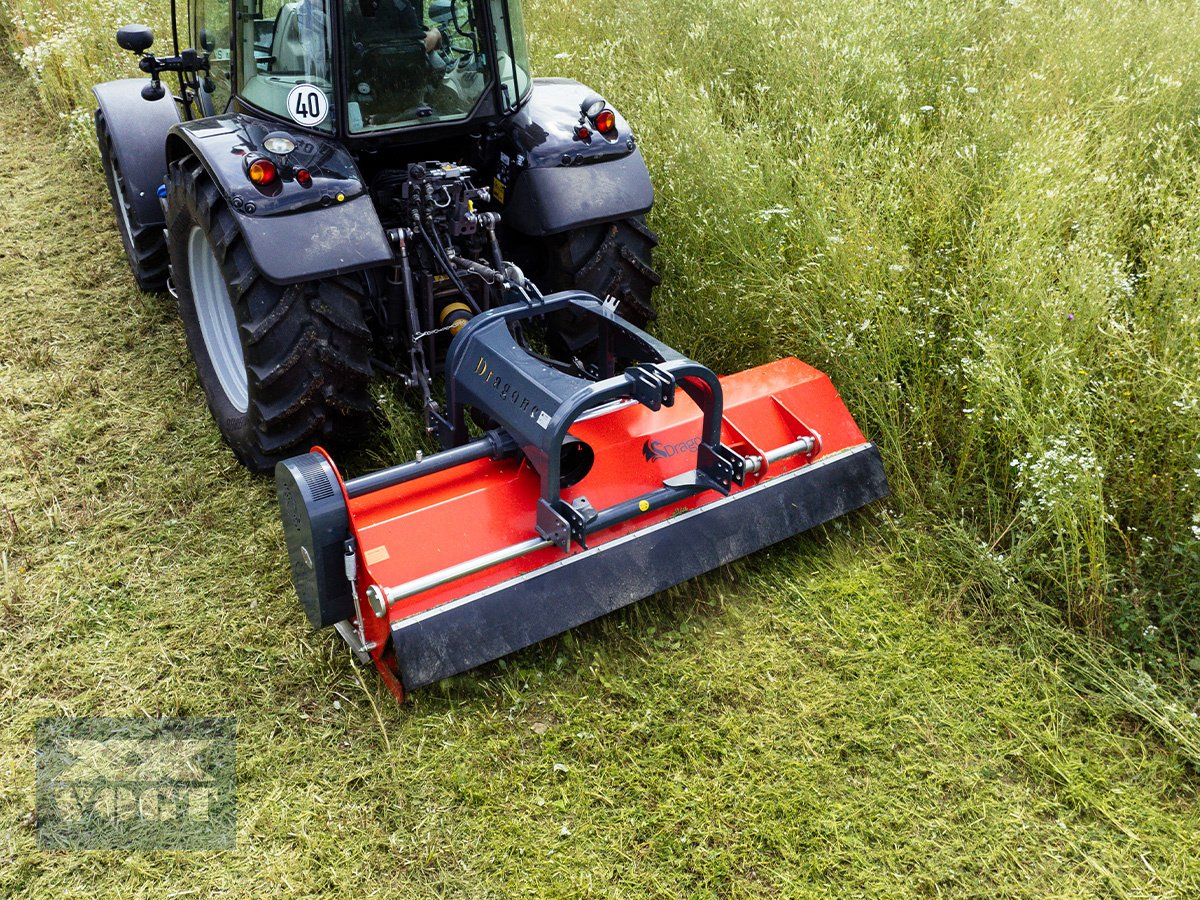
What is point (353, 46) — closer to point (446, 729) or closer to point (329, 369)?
point (329, 369)

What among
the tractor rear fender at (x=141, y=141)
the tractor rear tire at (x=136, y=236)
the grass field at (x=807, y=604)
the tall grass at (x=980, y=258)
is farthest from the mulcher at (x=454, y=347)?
the tractor rear tire at (x=136, y=236)

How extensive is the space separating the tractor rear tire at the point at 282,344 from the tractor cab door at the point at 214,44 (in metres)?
0.37

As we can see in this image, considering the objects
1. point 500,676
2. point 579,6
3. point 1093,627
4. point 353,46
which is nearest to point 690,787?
point 500,676

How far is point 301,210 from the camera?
9.19 feet

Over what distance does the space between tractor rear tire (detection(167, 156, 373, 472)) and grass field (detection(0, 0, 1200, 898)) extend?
28 cm

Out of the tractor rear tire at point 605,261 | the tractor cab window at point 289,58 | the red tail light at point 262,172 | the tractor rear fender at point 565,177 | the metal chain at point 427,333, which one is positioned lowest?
the metal chain at point 427,333

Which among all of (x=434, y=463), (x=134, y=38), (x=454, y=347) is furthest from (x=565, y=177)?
(x=134, y=38)

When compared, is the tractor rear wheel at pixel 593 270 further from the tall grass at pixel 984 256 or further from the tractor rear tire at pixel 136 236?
the tractor rear tire at pixel 136 236

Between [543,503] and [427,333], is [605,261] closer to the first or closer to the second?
[427,333]

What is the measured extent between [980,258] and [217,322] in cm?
277

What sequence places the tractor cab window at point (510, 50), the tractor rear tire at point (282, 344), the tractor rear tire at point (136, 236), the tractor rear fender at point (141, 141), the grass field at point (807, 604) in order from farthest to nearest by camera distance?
the tractor rear tire at point (136, 236)
the tractor rear fender at point (141, 141)
the tractor cab window at point (510, 50)
the tractor rear tire at point (282, 344)
the grass field at point (807, 604)

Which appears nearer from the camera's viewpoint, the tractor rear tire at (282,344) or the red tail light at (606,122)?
the tractor rear tire at (282,344)

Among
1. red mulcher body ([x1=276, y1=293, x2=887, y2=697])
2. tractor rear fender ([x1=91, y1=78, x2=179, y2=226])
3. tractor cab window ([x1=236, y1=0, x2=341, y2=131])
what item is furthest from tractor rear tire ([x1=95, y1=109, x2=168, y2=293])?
red mulcher body ([x1=276, y1=293, x2=887, y2=697])

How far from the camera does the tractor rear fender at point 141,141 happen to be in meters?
4.05
